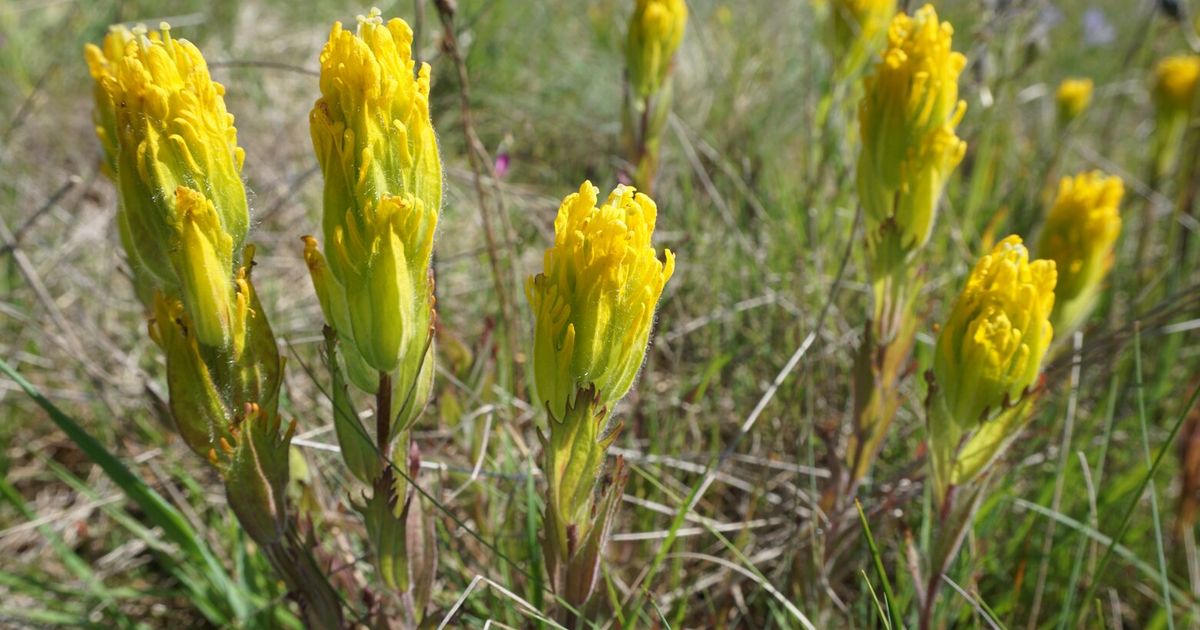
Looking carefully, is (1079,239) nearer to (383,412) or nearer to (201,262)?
(383,412)

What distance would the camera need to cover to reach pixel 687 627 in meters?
1.86

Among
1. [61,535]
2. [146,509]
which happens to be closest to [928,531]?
[146,509]

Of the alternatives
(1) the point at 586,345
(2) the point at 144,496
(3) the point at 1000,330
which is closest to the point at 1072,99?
(3) the point at 1000,330

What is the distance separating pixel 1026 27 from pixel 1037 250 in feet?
5.72

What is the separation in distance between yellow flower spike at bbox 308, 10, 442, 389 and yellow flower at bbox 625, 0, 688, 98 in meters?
1.05

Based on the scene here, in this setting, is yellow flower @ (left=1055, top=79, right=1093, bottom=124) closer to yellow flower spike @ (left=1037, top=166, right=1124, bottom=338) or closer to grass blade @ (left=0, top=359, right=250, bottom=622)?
yellow flower spike @ (left=1037, top=166, right=1124, bottom=338)

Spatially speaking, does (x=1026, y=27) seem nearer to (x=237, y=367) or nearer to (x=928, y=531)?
(x=928, y=531)

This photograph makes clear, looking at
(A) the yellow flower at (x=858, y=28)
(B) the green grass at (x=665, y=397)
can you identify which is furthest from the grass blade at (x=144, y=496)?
(A) the yellow flower at (x=858, y=28)

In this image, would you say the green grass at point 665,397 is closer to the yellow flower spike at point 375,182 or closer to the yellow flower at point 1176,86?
the yellow flower at point 1176,86

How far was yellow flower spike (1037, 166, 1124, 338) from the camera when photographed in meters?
1.86

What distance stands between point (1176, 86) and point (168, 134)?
2.97m

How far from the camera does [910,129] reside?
145 centimetres

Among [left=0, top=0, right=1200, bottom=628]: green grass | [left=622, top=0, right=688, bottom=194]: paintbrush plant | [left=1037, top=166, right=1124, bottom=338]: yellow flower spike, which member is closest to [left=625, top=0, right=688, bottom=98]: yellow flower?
[left=622, top=0, right=688, bottom=194]: paintbrush plant

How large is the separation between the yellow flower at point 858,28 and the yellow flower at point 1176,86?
4.16ft
